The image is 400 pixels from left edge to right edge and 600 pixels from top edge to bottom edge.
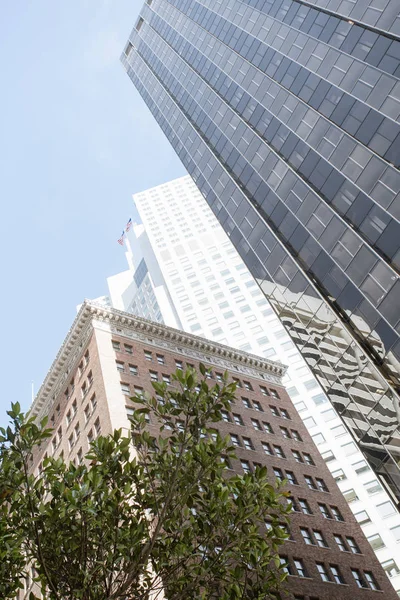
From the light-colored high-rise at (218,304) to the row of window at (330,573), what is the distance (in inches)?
787

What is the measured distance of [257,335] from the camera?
108 meters

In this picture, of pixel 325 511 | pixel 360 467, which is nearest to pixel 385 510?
pixel 360 467

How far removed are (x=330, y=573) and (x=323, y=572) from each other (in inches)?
22.9

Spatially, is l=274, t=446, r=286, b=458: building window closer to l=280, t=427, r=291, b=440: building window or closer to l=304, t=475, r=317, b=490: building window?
l=280, t=427, r=291, b=440: building window

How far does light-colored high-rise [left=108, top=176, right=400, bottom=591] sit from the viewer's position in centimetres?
7475

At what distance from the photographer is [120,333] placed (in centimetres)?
6041

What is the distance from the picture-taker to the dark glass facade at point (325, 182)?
1448 inches

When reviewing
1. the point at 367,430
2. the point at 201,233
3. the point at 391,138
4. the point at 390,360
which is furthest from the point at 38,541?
the point at 201,233

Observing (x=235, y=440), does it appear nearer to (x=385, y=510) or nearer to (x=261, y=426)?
(x=261, y=426)

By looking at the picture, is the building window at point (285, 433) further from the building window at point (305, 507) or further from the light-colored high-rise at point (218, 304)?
the light-colored high-rise at point (218, 304)

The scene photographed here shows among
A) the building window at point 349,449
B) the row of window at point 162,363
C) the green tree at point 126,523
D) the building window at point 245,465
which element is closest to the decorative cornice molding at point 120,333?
the row of window at point 162,363

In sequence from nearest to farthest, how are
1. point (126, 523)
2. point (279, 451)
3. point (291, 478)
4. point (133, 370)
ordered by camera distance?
point (126, 523), point (291, 478), point (133, 370), point (279, 451)

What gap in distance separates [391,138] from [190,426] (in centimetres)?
2733

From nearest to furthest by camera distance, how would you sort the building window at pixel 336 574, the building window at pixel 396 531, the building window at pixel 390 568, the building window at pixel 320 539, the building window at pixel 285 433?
the building window at pixel 336 574 < the building window at pixel 320 539 < the building window at pixel 285 433 < the building window at pixel 390 568 < the building window at pixel 396 531
